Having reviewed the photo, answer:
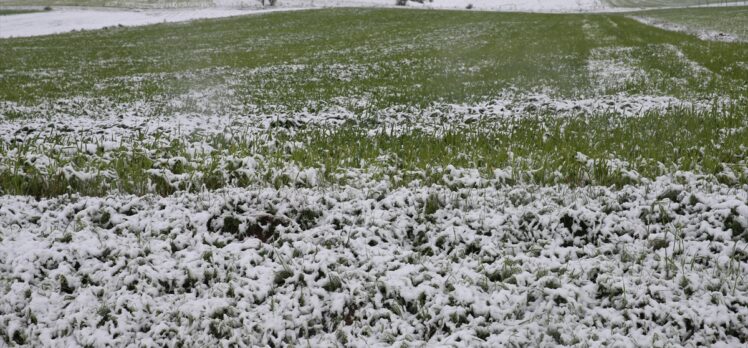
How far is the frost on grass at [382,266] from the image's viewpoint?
375 cm

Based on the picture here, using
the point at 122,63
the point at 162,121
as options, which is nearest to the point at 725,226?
the point at 162,121

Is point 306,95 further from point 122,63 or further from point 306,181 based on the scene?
point 122,63

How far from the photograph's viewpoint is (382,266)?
14.7ft

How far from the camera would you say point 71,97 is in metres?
17.0

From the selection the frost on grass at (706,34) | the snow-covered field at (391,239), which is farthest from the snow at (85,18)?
the snow-covered field at (391,239)

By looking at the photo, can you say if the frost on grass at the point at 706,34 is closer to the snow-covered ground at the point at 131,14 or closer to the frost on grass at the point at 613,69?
the frost on grass at the point at 613,69

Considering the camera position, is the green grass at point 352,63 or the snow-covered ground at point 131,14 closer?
the green grass at point 352,63

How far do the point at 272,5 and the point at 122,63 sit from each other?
157ft

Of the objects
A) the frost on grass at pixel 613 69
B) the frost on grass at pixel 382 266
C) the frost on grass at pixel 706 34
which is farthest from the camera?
the frost on grass at pixel 706 34

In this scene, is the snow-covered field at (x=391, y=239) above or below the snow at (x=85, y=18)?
below

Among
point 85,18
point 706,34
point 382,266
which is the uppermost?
point 85,18

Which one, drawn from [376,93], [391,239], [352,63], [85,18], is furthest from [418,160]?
[85,18]

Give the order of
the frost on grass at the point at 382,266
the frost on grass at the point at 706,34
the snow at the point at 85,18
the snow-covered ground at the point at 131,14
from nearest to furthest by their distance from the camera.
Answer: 1. the frost on grass at the point at 382,266
2. the frost on grass at the point at 706,34
3. the snow at the point at 85,18
4. the snow-covered ground at the point at 131,14

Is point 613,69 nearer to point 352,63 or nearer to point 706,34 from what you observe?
point 352,63
